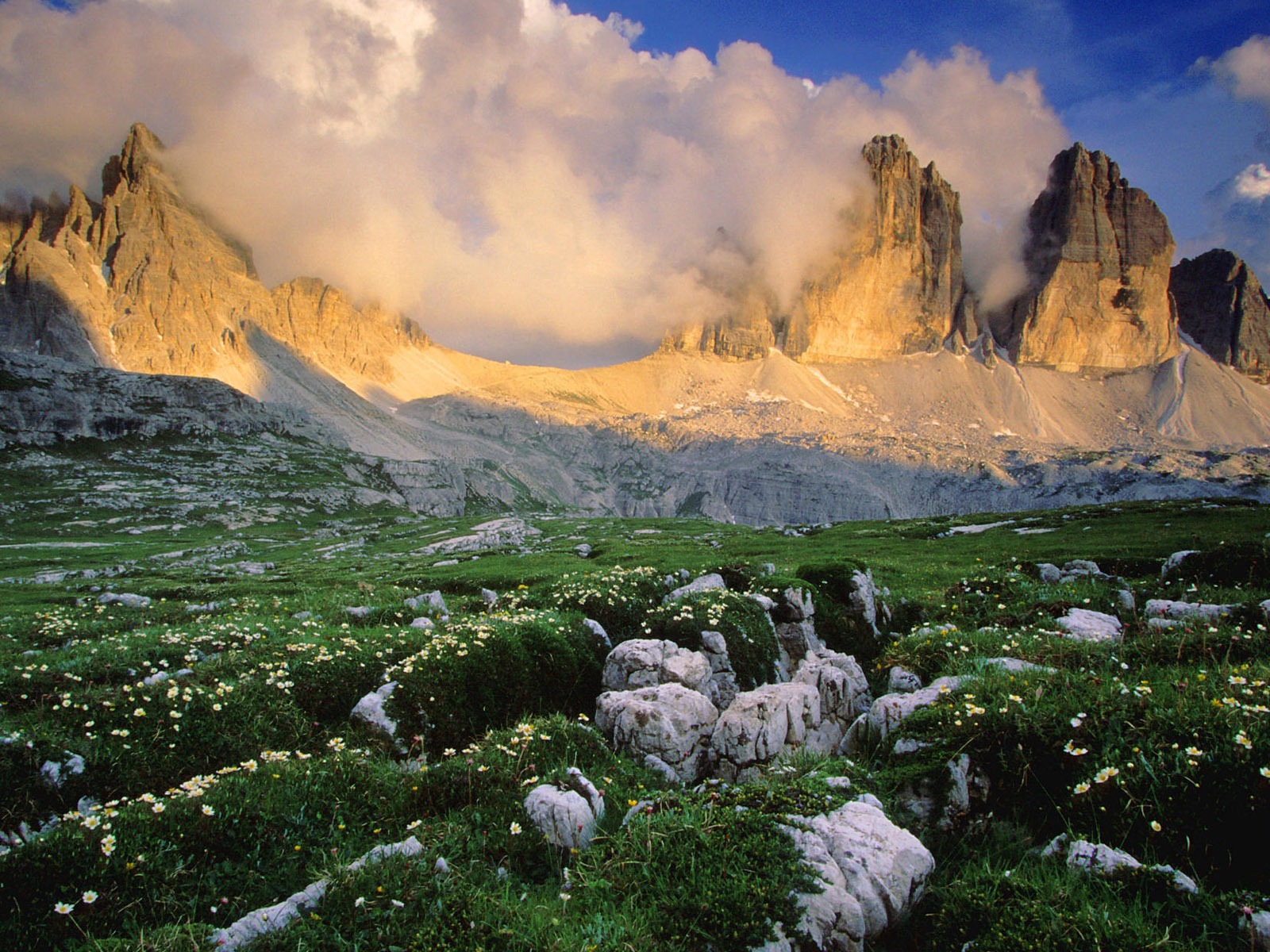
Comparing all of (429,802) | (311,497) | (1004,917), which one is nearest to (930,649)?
(1004,917)

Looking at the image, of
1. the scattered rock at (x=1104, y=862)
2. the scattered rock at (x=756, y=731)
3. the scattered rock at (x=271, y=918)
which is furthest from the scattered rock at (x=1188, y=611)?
the scattered rock at (x=271, y=918)

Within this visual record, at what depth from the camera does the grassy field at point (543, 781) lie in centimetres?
611

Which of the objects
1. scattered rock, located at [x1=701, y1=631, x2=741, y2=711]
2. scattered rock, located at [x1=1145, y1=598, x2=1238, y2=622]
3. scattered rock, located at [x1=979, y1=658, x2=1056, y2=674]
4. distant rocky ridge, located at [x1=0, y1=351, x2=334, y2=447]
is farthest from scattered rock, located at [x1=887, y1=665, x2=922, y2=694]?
distant rocky ridge, located at [x1=0, y1=351, x2=334, y2=447]

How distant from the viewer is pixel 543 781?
9.22 metres

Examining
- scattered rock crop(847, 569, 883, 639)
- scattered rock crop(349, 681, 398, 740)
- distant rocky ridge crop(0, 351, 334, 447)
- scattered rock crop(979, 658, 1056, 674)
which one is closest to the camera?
scattered rock crop(979, 658, 1056, 674)

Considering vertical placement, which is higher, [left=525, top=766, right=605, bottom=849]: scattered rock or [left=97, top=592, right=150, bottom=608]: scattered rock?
[left=525, top=766, right=605, bottom=849]: scattered rock

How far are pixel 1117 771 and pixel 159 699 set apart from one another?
15.8 m

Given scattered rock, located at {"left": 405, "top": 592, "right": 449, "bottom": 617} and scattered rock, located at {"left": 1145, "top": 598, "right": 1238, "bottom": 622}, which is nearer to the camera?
scattered rock, located at {"left": 1145, "top": 598, "right": 1238, "bottom": 622}

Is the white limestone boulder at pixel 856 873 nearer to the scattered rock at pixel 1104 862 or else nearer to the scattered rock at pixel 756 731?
the scattered rock at pixel 1104 862

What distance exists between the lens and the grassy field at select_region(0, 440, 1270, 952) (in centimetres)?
611

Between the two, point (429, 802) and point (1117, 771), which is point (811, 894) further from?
point (429, 802)

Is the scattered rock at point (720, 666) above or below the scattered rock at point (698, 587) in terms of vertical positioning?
below

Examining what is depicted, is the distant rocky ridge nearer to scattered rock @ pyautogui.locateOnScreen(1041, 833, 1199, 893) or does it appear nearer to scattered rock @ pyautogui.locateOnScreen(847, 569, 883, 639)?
scattered rock @ pyautogui.locateOnScreen(847, 569, 883, 639)

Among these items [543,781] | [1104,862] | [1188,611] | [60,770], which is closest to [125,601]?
[60,770]
